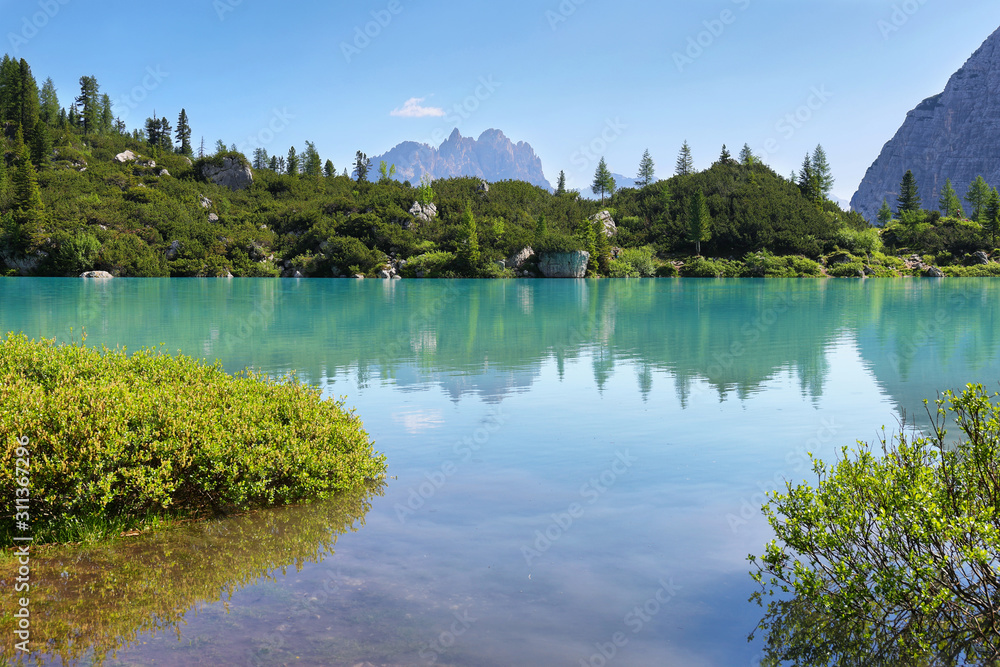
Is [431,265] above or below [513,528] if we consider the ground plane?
above

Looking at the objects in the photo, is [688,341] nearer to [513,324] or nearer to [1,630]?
[513,324]

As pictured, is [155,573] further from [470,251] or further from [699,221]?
[699,221]

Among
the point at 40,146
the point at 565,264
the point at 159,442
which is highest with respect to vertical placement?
the point at 40,146

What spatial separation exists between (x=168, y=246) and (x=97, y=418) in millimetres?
109791

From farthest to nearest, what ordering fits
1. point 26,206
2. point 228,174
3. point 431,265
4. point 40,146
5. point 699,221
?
point 228,174 → point 40,146 → point 699,221 → point 431,265 → point 26,206

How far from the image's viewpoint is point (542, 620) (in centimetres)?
531

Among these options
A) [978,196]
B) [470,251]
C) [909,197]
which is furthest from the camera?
[909,197]

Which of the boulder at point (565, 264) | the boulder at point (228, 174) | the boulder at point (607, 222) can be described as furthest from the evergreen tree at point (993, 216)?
→ the boulder at point (228, 174)

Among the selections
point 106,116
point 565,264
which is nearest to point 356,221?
point 565,264

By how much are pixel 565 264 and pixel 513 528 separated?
101 meters

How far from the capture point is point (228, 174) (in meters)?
144

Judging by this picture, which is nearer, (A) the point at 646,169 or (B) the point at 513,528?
(B) the point at 513,528

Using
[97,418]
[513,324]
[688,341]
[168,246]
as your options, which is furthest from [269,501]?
[168,246]

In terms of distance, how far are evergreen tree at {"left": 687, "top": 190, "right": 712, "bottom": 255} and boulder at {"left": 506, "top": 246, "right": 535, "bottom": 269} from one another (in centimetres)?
2970
